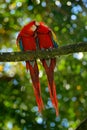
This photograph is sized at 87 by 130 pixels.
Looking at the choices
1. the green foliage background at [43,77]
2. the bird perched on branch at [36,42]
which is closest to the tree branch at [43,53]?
the bird perched on branch at [36,42]

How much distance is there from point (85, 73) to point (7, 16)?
1.99 metres

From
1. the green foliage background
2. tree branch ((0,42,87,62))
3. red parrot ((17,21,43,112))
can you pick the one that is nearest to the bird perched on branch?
red parrot ((17,21,43,112))

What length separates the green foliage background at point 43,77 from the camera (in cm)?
827

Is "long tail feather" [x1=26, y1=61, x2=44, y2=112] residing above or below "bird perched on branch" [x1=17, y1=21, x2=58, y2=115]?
below

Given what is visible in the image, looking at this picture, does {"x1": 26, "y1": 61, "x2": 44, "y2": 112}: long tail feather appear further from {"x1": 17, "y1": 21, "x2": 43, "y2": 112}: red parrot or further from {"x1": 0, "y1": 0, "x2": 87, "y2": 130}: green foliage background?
{"x1": 0, "y1": 0, "x2": 87, "y2": 130}: green foliage background

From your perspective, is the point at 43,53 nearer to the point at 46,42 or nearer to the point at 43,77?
the point at 46,42

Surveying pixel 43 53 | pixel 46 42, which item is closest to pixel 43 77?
pixel 46 42

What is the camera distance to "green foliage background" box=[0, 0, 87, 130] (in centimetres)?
827

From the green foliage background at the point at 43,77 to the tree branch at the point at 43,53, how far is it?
307cm

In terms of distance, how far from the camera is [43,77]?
918 centimetres

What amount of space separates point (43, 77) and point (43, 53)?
440 cm

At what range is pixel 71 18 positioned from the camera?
27.0ft

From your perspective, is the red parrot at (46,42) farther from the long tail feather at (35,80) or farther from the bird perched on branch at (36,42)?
the long tail feather at (35,80)

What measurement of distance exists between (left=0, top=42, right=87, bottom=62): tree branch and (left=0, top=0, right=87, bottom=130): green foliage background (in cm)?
307
